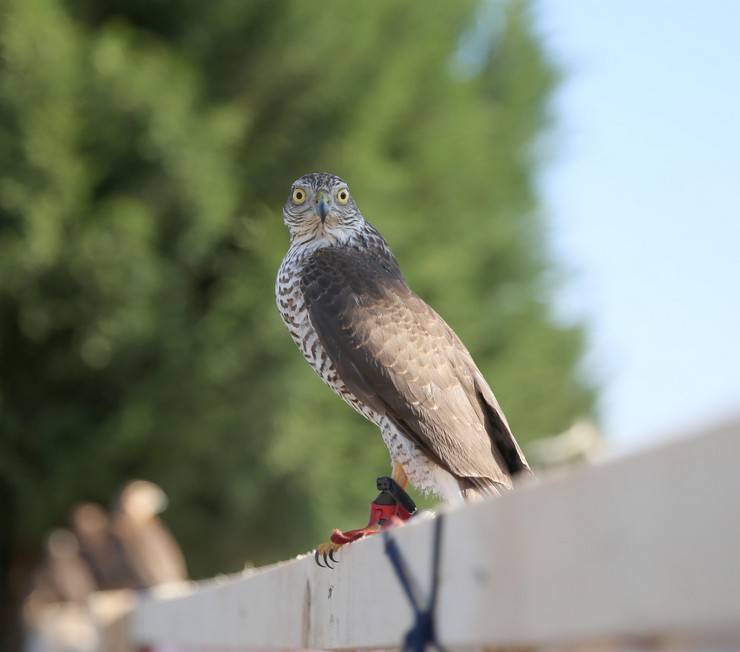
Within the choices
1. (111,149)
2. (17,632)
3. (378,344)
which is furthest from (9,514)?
(378,344)

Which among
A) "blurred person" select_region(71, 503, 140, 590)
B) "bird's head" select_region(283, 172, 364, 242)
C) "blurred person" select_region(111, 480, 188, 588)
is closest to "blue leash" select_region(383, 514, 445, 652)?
"bird's head" select_region(283, 172, 364, 242)

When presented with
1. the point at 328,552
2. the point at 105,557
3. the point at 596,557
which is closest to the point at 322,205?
the point at 328,552

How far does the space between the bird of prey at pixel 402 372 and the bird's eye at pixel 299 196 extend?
Answer: 15.1 inches

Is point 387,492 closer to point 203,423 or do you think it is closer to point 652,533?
point 652,533

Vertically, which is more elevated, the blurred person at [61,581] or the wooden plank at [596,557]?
the blurred person at [61,581]

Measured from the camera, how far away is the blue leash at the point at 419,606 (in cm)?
169

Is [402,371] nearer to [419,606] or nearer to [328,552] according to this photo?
[328,552]

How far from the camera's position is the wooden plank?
1.02 meters

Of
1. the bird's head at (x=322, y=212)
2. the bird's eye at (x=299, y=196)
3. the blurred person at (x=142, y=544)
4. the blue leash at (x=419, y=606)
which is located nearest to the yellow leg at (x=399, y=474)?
the bird's head at (x=322, y=212)

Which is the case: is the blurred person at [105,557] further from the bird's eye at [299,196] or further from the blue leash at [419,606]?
the blue leash at [419,606]

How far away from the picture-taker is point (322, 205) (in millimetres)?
3836

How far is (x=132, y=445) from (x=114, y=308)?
1.54 meters

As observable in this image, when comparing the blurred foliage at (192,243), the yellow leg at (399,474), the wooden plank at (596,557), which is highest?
the blurred foliage at (192,243)

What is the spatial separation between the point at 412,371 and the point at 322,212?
2.61 feet
